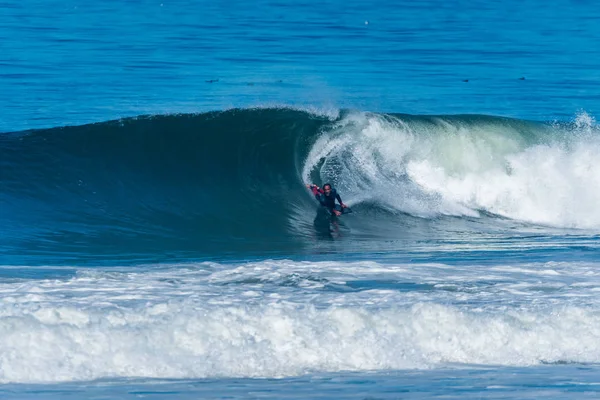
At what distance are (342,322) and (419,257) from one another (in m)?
3.84

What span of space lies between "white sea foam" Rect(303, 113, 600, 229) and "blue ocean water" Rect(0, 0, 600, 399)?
50 mm

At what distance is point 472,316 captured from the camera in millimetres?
8406

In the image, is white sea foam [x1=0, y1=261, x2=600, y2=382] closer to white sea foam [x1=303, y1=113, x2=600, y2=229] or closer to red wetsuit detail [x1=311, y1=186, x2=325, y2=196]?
red wetsuit detail [x1=311, y1=186, x2=325, y2=196]

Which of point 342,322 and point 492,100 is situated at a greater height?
point 492,100

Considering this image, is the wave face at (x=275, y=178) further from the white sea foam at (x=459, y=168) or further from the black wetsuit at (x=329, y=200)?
the black wetsuit at (x=329, y=200)

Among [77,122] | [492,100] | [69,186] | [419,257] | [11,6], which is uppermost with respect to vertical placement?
[11,6]

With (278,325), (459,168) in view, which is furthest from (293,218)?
(278,325)

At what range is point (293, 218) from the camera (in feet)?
48.6

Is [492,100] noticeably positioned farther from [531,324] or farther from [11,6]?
[11,6]

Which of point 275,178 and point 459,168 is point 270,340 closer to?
point 275,178

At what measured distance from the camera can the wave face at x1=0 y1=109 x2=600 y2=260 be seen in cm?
1398

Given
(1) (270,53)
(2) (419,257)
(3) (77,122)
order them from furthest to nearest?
(1) (270,53) → (3) (77,122) → (2) (419,257)

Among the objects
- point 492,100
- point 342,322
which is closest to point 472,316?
point 342,322

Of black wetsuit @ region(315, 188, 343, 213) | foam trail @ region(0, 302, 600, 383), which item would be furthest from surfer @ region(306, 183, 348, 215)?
foam trail @ region(0, 302, 600, 383)
